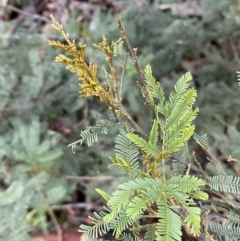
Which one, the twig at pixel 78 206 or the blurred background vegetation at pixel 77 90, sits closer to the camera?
the blurred background vegetation at pixel 77 90

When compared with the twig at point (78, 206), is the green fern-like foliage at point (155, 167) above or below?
above

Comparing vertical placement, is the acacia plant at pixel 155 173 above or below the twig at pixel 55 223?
above

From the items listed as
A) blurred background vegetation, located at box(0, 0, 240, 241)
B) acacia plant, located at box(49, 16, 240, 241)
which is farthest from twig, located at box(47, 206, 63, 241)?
acacia plant, located at box(49, 16, 240, 241)

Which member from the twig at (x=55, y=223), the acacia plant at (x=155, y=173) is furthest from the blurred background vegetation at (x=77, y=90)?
the acacia plant at (x=155, y=173)

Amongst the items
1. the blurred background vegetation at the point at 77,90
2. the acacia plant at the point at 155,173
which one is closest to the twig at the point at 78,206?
the blurred background vegetation at the point at 77,90

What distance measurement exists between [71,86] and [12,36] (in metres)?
0.41

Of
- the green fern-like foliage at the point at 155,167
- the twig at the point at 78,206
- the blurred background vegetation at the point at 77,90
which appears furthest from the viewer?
the twig at the point at 78,206

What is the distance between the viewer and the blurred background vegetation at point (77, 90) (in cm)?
198

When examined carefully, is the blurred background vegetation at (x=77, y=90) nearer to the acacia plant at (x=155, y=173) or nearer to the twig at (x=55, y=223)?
the twig at (x=55, y=223)

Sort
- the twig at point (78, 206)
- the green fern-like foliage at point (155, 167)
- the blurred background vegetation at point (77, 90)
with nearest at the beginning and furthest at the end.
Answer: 1. the green fern-like foliage at point (155, 167)
2. the blurred background vegetation at point (77, 90)
3. the twig at point (78, 206)

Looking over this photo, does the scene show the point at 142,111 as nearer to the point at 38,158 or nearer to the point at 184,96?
the point at 38,158

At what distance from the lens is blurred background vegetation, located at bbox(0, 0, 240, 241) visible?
6.49ft

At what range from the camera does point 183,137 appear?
764 mm

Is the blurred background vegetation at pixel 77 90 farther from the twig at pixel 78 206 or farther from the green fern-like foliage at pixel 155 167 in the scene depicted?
the green fern-like foliage at pixel 155 167
